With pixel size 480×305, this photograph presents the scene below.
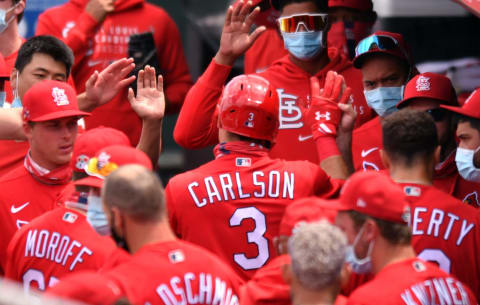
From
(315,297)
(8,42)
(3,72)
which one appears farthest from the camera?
(8,42)

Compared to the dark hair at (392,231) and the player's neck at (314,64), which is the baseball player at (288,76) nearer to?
the player's neck at (314,64)

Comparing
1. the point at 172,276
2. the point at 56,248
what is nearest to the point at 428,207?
the point at 172,276

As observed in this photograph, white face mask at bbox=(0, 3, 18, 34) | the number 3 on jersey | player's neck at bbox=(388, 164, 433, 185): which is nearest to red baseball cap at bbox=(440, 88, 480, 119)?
player's neck at bbox=(388, 164, 433, 185)

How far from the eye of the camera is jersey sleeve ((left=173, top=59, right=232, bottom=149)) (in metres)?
5.61

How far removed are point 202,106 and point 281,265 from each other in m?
1.88

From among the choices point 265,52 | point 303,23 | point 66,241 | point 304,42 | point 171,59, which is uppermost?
point 303,23

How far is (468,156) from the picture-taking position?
515 cm

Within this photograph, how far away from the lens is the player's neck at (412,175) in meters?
4.54

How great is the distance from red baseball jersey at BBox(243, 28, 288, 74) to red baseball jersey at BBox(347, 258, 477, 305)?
4211 millimetres

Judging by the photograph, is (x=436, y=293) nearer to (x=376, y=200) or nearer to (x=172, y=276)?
(x=376, y=200)

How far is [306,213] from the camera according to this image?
3.91 meters

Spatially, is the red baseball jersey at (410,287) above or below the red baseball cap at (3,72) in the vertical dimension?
below

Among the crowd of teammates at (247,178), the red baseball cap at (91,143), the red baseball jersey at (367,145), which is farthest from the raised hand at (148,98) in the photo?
the red baseball jersey at (367,145)

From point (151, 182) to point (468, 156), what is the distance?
2066 mm
